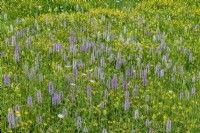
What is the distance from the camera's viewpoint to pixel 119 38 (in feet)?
28.7

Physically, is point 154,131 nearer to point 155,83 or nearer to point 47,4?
point 155,83

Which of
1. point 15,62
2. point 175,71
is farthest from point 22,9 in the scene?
point 175,71

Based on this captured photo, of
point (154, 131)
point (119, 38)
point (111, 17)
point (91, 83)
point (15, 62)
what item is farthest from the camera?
point (111, 17)

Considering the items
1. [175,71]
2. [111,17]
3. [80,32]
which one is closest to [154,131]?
[175,71]

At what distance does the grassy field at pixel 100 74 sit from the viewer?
215 inches

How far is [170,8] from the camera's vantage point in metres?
12.7

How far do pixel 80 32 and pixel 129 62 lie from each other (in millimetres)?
1926

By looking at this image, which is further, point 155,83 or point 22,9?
point 22,9

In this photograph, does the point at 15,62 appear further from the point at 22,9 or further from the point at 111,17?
the point at 22,9

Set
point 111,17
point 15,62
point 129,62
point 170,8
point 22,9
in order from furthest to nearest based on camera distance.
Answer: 1. point 170,8
2. point 22,9
3. point 111,17
4. point 129,62
5. point 15,62

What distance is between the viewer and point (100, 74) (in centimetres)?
648

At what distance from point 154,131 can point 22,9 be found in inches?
297

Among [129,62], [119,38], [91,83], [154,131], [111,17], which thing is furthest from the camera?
[111,17]

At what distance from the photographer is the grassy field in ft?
17.9
